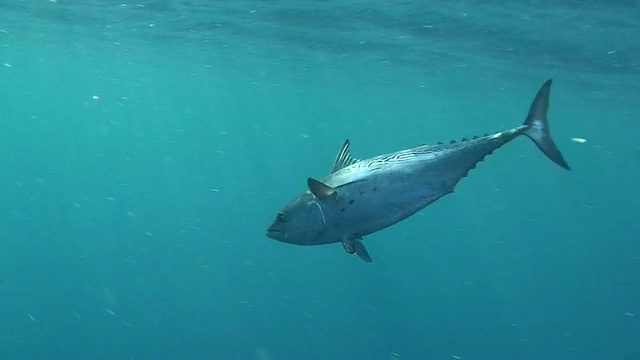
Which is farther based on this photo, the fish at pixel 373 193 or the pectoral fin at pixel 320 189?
the fish at pixel 373 193

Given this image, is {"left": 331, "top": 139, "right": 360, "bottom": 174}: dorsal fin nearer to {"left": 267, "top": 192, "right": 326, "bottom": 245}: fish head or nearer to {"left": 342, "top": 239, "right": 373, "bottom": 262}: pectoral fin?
{"left": 267, "top": 192, "right": 326, "bottom": 245}: fish head

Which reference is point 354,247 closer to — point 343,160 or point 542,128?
point 343,160

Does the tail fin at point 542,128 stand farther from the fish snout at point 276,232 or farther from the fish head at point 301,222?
the fish snout at point 276,232

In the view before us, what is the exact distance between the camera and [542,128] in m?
4.45

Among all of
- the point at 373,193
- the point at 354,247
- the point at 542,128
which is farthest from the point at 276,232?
the point at 542,128

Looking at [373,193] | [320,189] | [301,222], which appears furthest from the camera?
[301,222]

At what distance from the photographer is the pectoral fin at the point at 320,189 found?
369 cm

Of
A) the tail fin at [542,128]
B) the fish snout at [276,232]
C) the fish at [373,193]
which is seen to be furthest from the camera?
the tail fin at [542,128]

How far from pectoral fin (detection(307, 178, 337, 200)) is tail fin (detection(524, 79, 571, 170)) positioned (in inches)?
59.2

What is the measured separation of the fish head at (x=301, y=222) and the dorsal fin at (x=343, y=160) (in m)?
0.39

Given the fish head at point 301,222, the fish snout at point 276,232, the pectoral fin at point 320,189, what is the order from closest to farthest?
the pectoral fin at point 320,189 → the fish head at point 301,222 → the fish snout at point 276,232

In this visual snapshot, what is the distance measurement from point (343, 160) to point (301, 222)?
66cm

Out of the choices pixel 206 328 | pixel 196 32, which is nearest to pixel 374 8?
pixel 196 32

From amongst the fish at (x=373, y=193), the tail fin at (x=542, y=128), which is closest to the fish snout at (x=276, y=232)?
the fish at (x=373, y=193)
